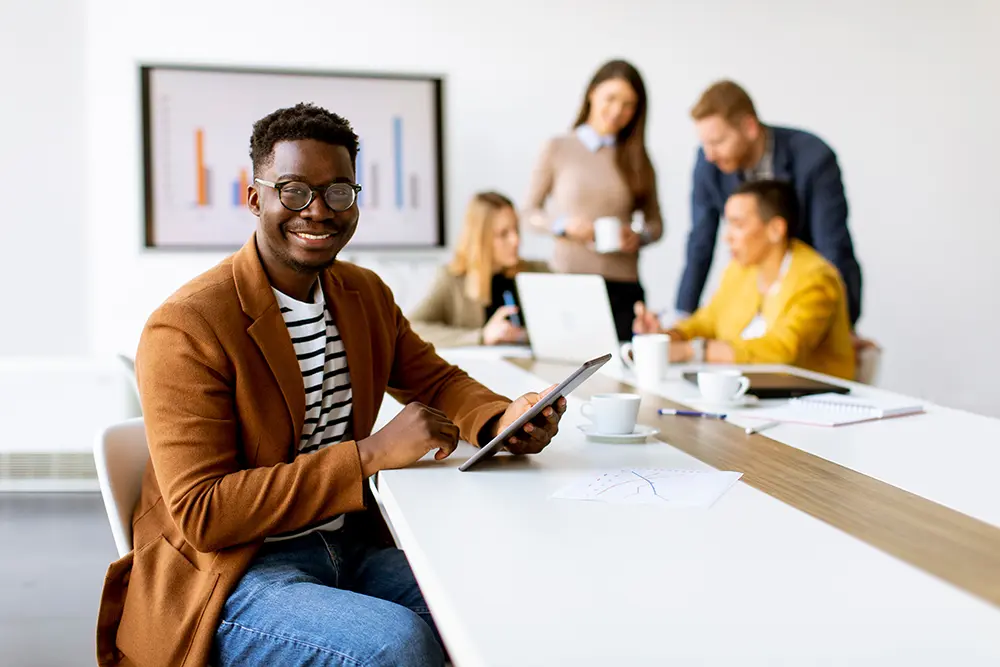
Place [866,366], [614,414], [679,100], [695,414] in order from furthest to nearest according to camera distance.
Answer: [679,100], [866,366], [695,414], [614,414]

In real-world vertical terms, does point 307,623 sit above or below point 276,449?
below

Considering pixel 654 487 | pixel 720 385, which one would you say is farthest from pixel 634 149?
pixel 654 487

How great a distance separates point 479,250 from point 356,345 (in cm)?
216

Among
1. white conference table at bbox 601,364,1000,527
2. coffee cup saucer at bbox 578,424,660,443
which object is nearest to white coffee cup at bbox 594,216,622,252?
white conference table at bbox 601,364,1000,527

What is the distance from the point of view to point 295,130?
1406 mm

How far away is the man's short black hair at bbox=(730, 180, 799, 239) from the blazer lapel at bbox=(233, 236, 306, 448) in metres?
1.88

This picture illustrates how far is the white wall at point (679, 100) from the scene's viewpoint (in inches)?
176

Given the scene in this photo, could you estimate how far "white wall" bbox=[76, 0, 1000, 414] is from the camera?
4480 millimetres

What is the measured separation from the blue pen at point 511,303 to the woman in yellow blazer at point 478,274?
0.4 inches

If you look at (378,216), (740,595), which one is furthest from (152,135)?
(740,595)

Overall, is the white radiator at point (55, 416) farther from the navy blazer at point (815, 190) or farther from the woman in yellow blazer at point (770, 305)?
the navy blazer at point (815, 190)

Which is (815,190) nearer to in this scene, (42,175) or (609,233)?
(609,233)

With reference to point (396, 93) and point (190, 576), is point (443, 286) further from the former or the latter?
point (190, 576)

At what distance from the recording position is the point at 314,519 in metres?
1.28
